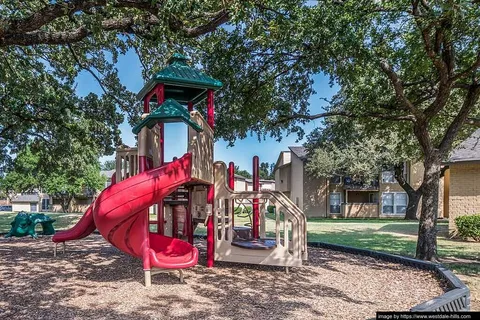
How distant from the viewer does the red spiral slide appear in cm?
516

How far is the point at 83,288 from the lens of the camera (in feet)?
17.4

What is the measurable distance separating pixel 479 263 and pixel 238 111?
6585mm

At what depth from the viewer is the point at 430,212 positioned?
7965 mm

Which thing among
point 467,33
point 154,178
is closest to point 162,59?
point 154,178

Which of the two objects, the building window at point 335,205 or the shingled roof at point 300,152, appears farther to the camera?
the building window at point 335,205

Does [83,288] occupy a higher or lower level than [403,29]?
lower

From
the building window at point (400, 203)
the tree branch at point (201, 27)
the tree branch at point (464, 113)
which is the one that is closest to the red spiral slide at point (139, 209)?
the tree branch at point (201, 27)

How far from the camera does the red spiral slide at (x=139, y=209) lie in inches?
203

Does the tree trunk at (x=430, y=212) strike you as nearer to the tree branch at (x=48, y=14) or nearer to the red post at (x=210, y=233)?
the red post at (x=210, y=233)

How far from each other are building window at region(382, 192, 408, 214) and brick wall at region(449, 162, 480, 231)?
1695cm

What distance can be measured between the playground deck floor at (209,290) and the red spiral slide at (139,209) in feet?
1.39

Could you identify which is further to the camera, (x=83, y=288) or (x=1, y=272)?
(x=1, y=272)

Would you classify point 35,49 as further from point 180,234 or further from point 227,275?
point 227,275

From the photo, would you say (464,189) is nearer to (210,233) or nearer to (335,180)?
(210,233)
